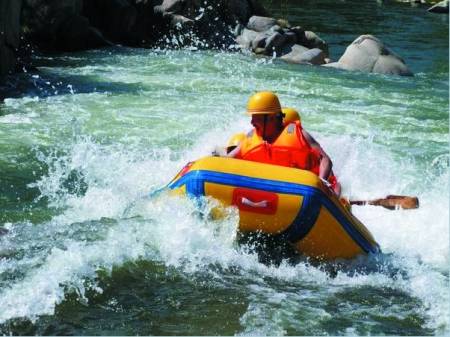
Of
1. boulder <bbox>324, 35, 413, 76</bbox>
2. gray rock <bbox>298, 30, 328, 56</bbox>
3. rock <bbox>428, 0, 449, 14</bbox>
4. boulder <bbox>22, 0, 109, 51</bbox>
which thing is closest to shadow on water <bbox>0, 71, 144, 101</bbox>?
boulder <bbox>22, 0, 109, 51</bbox>

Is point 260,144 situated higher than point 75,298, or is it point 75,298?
point 260,144

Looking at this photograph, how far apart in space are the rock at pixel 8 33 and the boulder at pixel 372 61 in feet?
21.9

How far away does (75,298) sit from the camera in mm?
4805

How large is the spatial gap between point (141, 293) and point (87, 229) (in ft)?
3.17

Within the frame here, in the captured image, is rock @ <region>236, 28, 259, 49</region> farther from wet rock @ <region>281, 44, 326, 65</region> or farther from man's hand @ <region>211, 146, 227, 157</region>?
man's hand @ <region>211, 146, 227, 157</region>

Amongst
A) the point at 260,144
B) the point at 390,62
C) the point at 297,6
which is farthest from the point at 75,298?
the point at 297,6

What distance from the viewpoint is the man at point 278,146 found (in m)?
5.93

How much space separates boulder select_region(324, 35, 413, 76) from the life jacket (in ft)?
34.7

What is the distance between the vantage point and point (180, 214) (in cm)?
545

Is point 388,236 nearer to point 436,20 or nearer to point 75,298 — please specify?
point 75,298

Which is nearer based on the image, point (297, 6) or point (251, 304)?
point (251, 304)

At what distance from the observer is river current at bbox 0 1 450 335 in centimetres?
473

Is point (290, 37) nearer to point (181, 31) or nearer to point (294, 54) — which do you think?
point (294, 54)

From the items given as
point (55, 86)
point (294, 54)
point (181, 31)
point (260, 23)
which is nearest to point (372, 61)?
point (294, 54)
